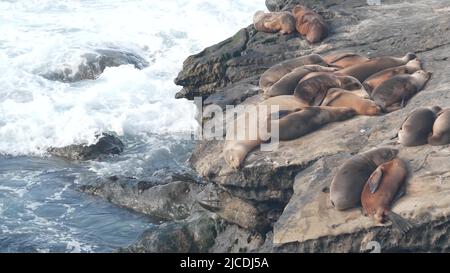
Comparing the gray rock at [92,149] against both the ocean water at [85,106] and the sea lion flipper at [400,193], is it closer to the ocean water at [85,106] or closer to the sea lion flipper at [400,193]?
the ocean water at [85,106]

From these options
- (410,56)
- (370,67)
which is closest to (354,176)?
(370,67)

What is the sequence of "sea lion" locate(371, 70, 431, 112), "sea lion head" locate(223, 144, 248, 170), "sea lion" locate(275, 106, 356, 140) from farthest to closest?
1. "sea lion" locate(371, 70, 431, 112)
2. "sea lion" locate(275, 106, 356, 140)
3. "sea lion head" locate(223, 144, 248, 170)

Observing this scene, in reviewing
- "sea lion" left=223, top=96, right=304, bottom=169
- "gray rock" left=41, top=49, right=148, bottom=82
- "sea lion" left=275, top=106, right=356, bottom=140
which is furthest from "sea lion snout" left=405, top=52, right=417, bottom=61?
"gray rock" left=41, top=49, right=148, bottom=82

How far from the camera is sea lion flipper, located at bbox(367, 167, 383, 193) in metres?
6.25

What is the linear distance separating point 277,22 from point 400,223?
581cm

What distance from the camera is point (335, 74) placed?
28.4 ft

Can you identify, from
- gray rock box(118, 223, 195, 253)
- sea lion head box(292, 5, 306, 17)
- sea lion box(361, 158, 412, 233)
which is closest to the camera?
sea lion box(361, 158, 412, 233)

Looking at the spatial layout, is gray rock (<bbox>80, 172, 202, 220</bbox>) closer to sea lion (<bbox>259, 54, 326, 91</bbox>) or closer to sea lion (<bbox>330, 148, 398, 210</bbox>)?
sea lion (<bbox>259, 54, 326, 91</bbox>)

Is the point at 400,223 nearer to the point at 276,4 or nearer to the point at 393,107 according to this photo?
the point at 393,107

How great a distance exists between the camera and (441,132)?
6.80 metres

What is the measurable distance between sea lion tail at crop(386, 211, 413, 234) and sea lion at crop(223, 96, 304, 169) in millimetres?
1999
